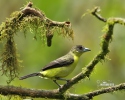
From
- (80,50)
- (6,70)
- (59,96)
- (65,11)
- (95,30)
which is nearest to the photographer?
(59,96)

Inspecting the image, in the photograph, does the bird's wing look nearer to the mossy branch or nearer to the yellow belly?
the yellow belly

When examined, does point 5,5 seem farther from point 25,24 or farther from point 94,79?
point 25,24

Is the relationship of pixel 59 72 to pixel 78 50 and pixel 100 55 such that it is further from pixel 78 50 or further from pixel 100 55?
pixel 100 55

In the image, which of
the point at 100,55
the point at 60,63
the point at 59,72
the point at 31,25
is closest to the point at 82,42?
the point at 60,63

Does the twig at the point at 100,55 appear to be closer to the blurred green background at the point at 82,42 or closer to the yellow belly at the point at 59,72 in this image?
the yellow belly at the point at 59,72

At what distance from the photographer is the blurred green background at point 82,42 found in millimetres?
7551

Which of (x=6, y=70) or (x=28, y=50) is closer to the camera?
(x=6, y=70)

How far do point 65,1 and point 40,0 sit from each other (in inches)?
19.0

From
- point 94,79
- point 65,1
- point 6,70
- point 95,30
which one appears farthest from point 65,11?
point 6,70

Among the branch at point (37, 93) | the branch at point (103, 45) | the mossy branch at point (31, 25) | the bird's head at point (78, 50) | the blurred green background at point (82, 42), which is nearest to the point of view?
the branch at point (103, 45)

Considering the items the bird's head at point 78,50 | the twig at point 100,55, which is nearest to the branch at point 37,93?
the twig at point 100,55

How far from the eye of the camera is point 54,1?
727cm

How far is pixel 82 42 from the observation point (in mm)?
7664

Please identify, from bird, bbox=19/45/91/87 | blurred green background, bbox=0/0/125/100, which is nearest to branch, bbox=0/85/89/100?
bird, bbox=19/45/91/87
